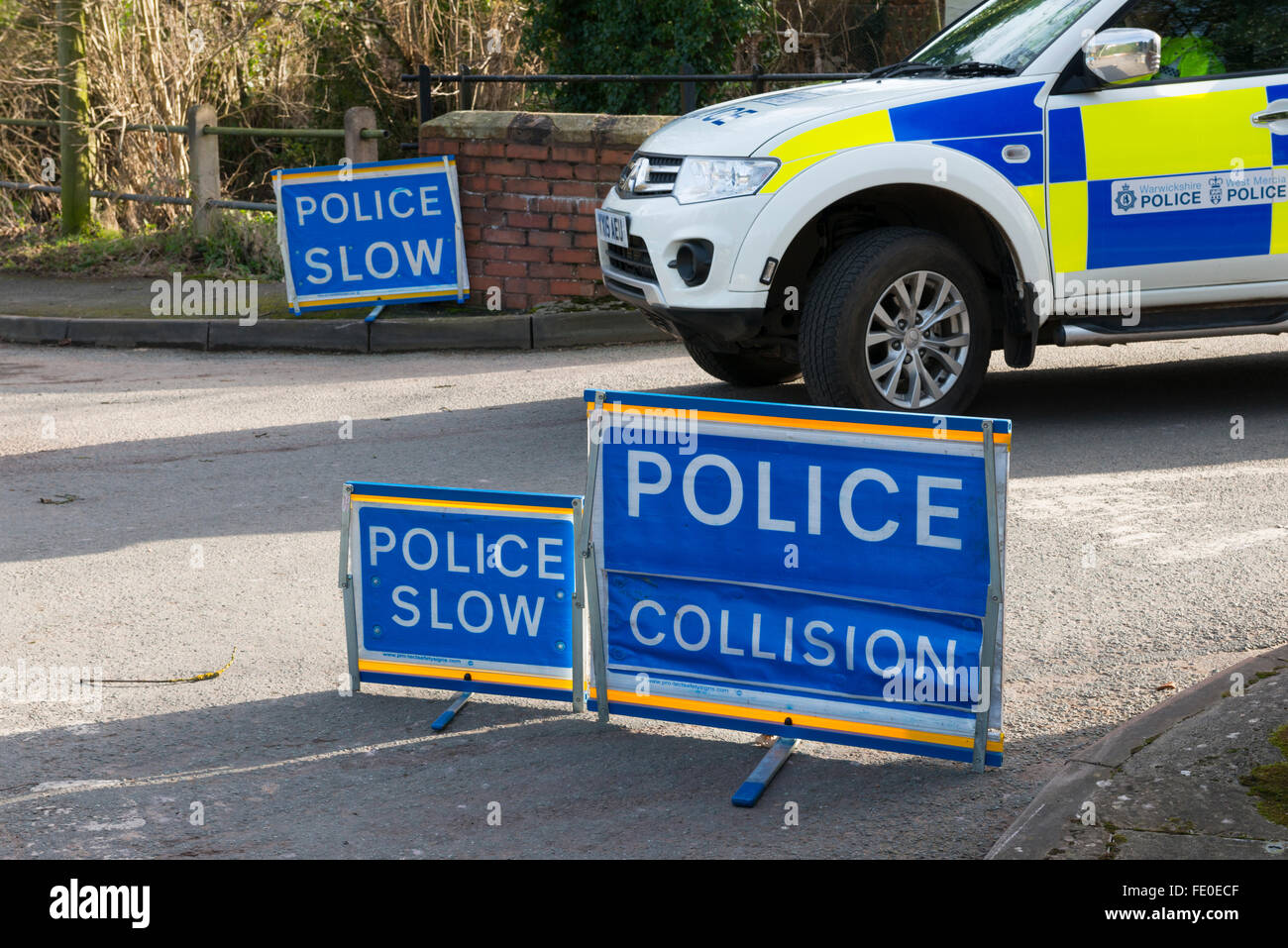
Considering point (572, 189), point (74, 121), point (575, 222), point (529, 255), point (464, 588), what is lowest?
point (464, 588)

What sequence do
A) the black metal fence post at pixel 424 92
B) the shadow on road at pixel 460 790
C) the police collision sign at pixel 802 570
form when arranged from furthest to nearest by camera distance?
the black metal fence post at pixel 424 92
the police collision sign at pixel 802 570
the shadow on road at pixel 460 790

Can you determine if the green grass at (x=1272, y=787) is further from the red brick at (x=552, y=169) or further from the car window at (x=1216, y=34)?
the red brick at (x=552, y=169)

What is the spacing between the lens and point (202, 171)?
1336cm

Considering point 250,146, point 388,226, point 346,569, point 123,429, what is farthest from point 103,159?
point 346,569

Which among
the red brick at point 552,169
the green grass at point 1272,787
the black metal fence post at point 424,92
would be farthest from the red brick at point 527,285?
the green grass at point 1272,787

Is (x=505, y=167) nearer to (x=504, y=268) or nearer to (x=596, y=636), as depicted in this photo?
(x=504, y=268)

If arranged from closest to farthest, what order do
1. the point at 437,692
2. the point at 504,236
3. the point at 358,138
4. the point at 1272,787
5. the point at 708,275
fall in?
the point at 1272,787 < the point at 437,692 < the point at 708,275 < the point at 504,236 < the point at 358,138

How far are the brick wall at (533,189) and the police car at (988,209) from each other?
10.5ft

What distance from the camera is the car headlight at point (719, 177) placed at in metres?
6.71

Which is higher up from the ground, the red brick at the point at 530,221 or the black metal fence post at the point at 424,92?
the black metal fence post at the point at 424,92

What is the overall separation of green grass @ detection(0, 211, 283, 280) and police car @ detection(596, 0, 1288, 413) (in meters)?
6.38

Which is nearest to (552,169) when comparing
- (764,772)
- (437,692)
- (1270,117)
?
(1270,117)

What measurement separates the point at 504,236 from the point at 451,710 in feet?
22.6
